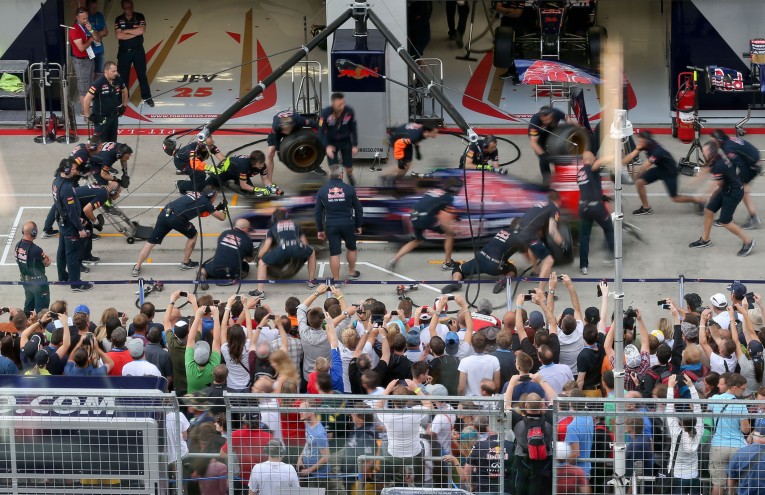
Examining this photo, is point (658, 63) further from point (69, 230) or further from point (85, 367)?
point (85, 367)

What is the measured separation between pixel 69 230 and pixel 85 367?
4889mm

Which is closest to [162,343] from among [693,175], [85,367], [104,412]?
[85,367]

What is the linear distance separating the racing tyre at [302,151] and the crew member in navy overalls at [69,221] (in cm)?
327

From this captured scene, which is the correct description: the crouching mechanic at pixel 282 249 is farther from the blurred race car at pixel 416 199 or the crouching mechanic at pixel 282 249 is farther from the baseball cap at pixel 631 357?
the baseball cap at pixel 631 357

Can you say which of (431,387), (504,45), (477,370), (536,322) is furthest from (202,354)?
(504,45)

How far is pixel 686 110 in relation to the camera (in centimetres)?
2064

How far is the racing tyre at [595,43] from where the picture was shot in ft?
76.3

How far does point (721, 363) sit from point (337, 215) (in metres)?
5.72

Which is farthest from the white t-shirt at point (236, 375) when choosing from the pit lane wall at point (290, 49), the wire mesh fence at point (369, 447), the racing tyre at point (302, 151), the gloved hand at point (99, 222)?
the pit lane wall at point (290, 49)

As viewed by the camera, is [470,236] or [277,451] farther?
[470,236]

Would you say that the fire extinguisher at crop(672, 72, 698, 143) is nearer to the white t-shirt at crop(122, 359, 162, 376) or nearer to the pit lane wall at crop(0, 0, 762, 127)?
the pit lane wall at crop(0, 0, 762, 127)

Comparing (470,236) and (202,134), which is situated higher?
(202,134)

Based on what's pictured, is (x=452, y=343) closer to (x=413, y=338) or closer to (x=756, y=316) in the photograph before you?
(x=413, y=338)

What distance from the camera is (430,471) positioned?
912 centimetres
